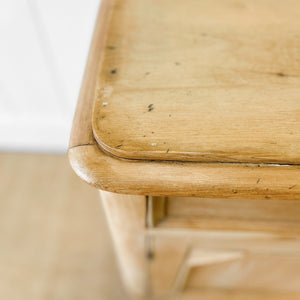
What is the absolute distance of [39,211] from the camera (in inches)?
33.3

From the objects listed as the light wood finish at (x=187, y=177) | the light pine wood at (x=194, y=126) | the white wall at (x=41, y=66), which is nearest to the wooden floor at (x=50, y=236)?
the white wall at (x=41, y=66)

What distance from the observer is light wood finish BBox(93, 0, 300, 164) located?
22 cm

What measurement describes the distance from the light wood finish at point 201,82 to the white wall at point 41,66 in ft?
0.97

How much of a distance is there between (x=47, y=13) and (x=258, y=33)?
43 centimetres

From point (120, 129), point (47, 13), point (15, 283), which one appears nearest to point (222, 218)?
point (120, 129)

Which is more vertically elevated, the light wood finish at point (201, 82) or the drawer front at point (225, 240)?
the light wood finish at point (201, 82)

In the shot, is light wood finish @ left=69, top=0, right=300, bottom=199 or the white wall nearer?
light wood finish @ left=69, top=0, right=300, bottom=199

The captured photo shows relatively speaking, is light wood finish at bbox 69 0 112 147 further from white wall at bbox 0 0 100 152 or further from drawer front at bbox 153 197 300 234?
white wall at bbox 0 0 100 152

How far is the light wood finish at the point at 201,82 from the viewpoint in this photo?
0.22 m

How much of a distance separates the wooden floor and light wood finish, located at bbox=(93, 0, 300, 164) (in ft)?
2.03

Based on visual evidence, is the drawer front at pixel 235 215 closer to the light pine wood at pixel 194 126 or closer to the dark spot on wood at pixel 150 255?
the light pine wood at pixel 194 126

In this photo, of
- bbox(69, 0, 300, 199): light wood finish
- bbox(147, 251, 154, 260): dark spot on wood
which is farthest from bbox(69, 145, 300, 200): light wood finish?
bbox(147, 251, 154, 260): dark spot on wood

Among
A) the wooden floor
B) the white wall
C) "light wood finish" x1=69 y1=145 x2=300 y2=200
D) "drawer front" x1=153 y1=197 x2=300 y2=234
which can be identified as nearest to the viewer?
"light wood finish" x1=69 y1=145 x2=300 y2=200

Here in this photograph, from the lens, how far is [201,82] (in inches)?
10.2
